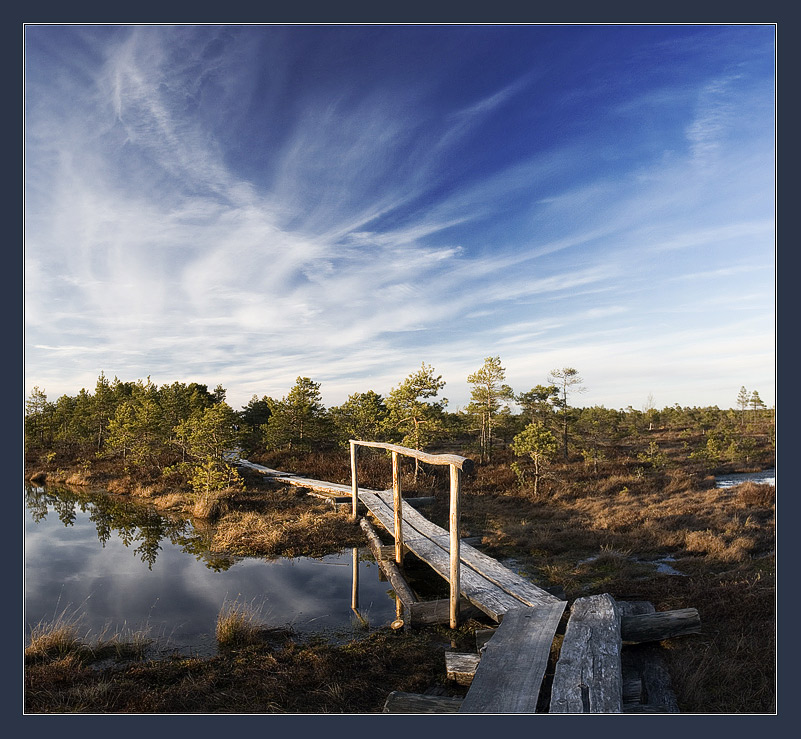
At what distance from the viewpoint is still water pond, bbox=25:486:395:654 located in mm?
7520

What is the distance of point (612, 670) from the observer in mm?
4465

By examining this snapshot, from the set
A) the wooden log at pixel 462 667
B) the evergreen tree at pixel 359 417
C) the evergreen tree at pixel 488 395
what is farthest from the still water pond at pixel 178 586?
the evergreen tree at pixel 488 395

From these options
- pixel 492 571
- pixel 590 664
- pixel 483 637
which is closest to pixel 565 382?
pixel 492 571

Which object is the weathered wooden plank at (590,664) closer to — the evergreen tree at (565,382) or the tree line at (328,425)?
the tree line at (328,425)

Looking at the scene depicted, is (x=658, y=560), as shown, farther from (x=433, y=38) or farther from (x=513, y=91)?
(x=433, y=38)

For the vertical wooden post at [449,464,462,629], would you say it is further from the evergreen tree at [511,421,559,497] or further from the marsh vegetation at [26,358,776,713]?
the evergreen tree at [511,421,559,497]

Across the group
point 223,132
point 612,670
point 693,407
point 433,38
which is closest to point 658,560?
point 612,670

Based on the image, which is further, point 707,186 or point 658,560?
point 658,560

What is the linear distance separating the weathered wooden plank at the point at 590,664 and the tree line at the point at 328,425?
11472mm

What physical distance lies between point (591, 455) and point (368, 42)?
18.2 m

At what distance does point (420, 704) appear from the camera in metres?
4.30

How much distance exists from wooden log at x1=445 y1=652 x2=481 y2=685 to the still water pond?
217 cm

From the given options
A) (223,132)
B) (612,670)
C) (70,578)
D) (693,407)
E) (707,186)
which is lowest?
(70,578)

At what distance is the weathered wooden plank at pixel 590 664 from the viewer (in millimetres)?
4027
